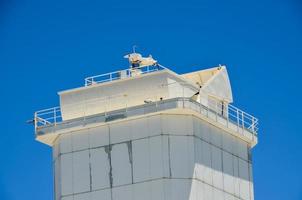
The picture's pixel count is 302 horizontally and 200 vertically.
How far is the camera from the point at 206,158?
89.5 m

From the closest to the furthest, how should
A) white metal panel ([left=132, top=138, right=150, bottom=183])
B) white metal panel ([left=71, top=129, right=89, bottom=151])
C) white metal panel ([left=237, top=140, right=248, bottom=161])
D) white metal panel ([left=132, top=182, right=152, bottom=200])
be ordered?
white metal panel ([left=132, top=182, right=152, bottom=200])
white metal panel ([left=132, top=138, right=150, bottom=183])
white metal panel ([left=71, top=129, right=89, bottom=151])
white metal panel ([left=237, top=140, right=248, bottom=161])

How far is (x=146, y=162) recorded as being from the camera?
8819 centimetres

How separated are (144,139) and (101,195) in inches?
157

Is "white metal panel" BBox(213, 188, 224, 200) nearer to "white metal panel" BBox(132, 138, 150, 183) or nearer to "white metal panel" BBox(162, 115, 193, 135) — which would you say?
"white metal panel" BBox(162, 115, 193, 135)

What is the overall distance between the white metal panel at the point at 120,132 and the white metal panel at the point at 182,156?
2553mm

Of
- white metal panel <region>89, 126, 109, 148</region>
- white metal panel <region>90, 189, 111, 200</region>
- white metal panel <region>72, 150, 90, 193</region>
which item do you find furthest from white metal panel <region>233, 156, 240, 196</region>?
white metal panel <region>72, 150, 90, 193</region>

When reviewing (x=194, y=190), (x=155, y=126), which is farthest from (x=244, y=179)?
(x=155, y=126)

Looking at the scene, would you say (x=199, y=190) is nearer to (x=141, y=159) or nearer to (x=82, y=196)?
(x=141, y=159)

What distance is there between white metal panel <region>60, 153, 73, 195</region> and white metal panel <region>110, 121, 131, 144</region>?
2.95 metres

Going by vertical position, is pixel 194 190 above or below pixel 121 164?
below

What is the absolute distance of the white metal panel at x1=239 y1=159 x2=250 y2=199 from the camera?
9281cm

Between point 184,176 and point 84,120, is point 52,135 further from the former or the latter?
point 184,176

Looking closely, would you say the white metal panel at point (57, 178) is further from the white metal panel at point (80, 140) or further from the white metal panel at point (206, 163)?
the white metal panel at point (206, 163)

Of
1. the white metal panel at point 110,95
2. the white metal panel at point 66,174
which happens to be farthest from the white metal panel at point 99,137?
the white metal panel at point 66,174
